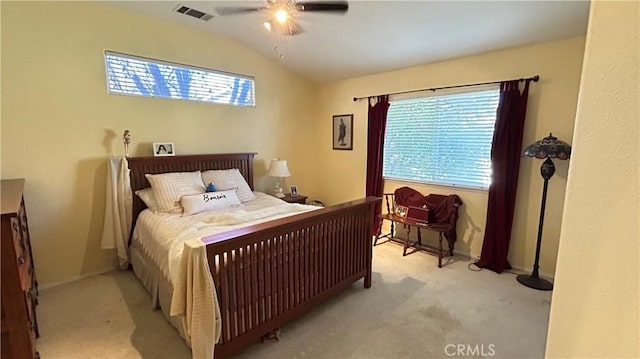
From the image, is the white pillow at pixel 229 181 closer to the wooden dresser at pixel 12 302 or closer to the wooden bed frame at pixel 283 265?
the wooden bed frame at pixel 283 265

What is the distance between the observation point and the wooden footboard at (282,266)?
6.14 feet

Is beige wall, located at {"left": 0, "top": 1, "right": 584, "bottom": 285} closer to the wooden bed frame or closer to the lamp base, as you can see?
the lamp base

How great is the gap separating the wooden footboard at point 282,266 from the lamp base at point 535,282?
161cm

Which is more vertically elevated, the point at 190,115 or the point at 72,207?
the point at 190,115

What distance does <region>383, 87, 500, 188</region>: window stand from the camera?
339 centimetres

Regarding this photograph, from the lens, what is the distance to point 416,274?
3188mm

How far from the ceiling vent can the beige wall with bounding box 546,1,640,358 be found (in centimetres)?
345

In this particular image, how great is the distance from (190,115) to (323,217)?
228 cm

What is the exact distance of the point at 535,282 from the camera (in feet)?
9.66

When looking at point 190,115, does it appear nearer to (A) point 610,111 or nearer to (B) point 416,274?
(B) point 416,274

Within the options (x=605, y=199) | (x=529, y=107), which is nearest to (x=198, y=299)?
(x=605, y=199)

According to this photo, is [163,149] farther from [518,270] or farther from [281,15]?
[518,270]

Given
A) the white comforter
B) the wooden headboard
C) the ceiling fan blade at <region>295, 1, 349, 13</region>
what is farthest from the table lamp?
the ceiling fan blade at <region>295, 1, 349, 13</region>

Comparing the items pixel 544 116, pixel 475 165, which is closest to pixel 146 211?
pixel 475 165
